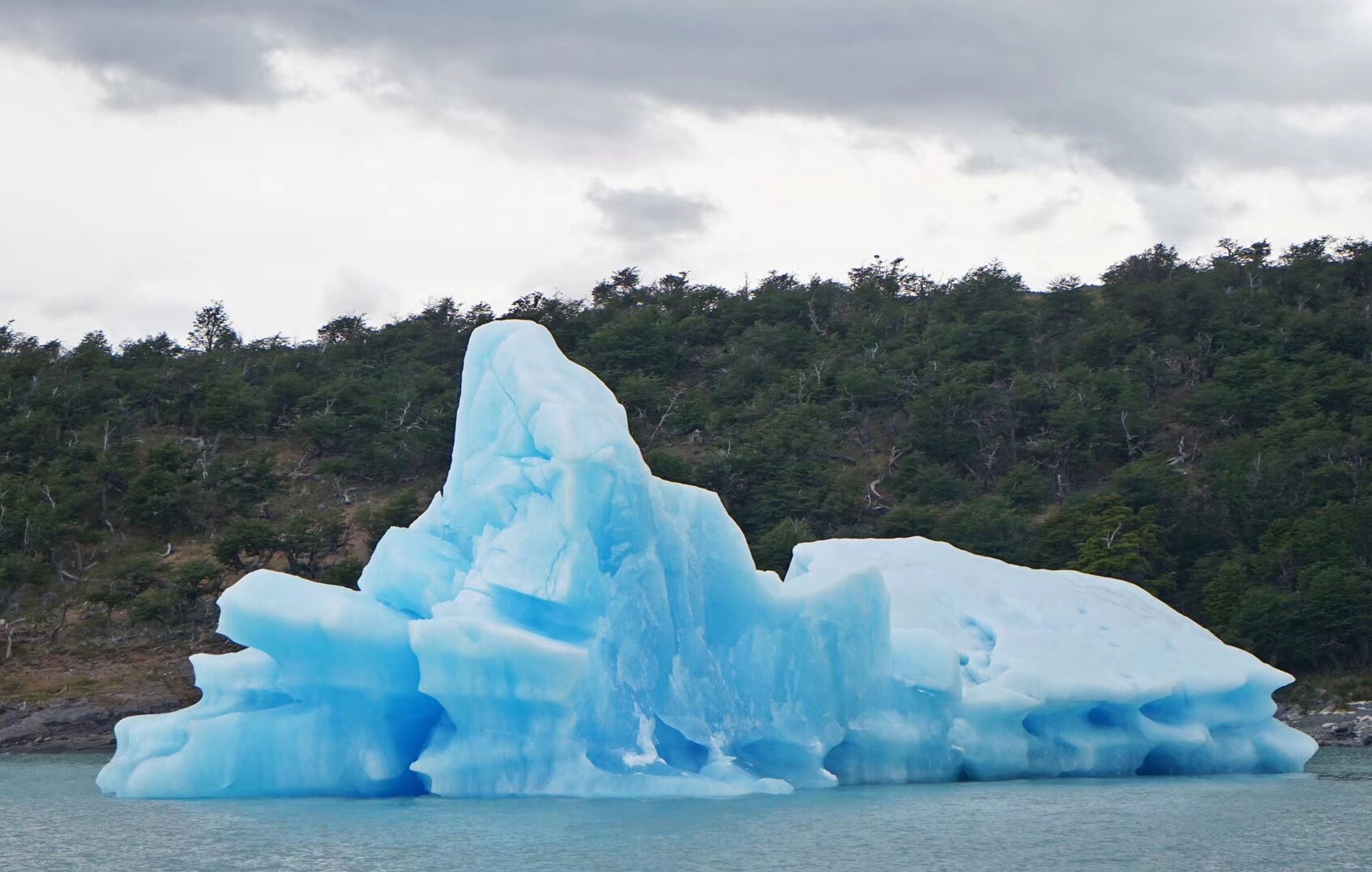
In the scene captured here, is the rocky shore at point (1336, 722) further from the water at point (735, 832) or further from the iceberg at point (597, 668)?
the water at point (735, 832)

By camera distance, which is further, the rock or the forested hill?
the forested hill

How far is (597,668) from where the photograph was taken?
16.9 m

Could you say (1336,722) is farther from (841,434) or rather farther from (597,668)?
(841,434)

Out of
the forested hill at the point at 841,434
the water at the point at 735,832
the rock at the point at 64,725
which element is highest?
the forested hill at the point at 841,434

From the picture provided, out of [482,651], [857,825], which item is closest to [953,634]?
[857,825]

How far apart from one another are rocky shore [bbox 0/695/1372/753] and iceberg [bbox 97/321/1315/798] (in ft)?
30.6

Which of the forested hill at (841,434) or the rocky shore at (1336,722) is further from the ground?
the forested hill at (841,434)

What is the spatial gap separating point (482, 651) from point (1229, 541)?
26509mm

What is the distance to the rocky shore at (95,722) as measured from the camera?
28844 millimetres

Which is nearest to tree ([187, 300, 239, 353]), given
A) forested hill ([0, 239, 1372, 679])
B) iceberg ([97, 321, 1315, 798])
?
forested hill ([0, 239, 1372, 679])

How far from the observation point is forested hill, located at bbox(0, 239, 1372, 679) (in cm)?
3591

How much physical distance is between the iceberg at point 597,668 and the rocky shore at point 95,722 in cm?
933

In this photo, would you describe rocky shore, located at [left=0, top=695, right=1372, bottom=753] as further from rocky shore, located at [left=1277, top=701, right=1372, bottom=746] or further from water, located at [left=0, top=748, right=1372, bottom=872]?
water, located at [left=0, top=748, right=1372, bottom=872]

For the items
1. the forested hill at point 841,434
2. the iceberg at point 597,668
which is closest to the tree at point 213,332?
the forested hill at point 841,434
